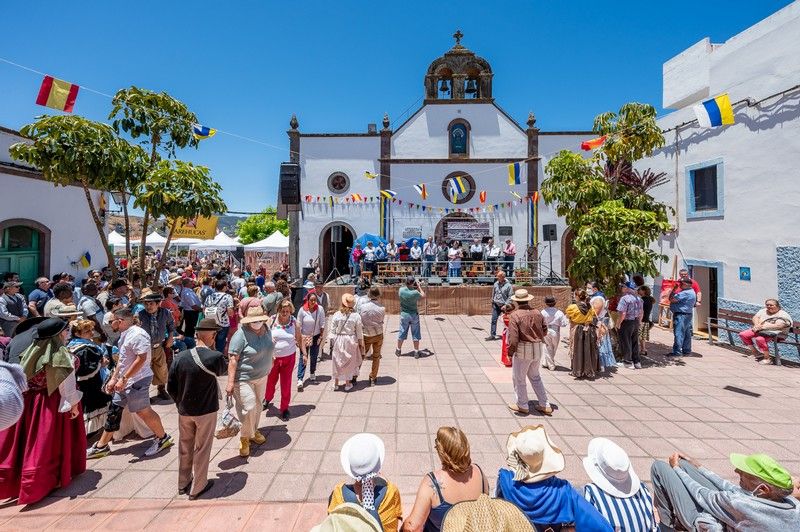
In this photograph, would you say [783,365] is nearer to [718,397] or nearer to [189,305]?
[718,397]

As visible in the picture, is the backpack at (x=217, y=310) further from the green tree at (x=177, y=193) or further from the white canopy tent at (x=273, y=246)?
the white canopy tent at (x=273, y=246)

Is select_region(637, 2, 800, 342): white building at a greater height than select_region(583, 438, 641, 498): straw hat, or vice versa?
select_region(637, 2, 800, 342): white building

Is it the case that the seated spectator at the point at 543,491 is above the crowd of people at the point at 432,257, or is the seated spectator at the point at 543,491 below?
below

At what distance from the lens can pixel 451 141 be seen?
19.6 m

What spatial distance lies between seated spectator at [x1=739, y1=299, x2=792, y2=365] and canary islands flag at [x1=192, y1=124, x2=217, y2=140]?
12894 mm

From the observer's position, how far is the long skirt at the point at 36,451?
11.7 ft

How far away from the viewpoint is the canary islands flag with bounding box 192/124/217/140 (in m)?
8.65

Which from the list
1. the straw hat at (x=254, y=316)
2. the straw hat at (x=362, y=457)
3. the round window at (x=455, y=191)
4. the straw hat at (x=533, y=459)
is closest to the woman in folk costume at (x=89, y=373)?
the straw hat at (x=254, y=316)

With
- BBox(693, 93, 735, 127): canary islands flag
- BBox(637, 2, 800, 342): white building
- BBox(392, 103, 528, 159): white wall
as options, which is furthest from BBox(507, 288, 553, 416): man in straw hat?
BBox(392, 103, 528, 159): white wall

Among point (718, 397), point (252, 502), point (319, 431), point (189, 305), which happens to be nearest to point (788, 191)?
point (718, 397)

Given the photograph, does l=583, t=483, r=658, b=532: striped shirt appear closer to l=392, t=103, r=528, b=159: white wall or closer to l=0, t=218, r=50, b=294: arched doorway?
l=0, t=218, r=50, b=294: arched doorway

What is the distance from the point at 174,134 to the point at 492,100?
15.4 m

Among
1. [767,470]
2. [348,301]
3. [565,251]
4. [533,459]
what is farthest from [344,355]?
[565,251]

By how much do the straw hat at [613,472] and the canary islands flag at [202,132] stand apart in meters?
9.08
